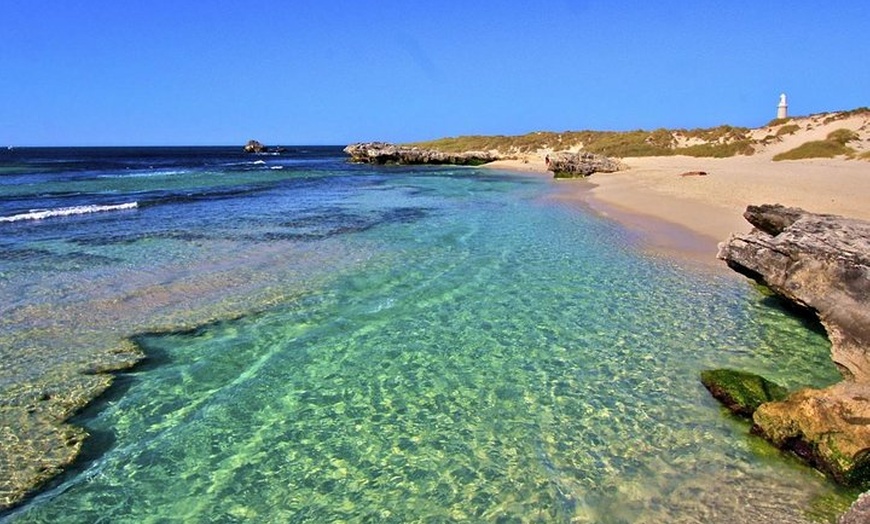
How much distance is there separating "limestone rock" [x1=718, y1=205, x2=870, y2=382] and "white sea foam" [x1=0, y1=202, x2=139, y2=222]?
25.6m

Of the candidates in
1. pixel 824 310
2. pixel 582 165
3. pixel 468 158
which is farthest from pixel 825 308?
pixel 468 158

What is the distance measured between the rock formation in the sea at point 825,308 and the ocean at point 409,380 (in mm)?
250

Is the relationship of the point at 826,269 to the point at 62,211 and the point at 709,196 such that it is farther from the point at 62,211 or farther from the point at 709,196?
the point at 62,211

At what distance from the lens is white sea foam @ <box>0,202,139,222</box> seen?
23.5 meters

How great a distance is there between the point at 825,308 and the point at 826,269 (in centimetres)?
52

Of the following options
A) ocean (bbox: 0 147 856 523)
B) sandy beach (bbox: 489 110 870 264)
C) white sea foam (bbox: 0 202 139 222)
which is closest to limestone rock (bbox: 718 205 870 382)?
ocean (bbox: 0 147 856 523)

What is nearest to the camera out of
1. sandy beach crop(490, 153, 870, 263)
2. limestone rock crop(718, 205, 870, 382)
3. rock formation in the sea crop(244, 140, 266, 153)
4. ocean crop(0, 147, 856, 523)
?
ocean crop(0, 147, 856, 523)

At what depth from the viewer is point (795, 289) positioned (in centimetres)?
774

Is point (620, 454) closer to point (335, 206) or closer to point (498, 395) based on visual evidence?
point (498, 395)

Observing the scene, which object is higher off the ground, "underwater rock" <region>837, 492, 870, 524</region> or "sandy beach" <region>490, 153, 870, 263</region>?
"sandy beach" <region>490, 153, 870, 263</region>

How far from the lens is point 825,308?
7.20 m

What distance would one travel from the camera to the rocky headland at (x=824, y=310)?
201 inches

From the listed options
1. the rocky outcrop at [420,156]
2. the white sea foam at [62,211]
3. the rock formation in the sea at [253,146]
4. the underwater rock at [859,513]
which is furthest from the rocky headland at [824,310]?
the rock formation in the sea at [253,146]

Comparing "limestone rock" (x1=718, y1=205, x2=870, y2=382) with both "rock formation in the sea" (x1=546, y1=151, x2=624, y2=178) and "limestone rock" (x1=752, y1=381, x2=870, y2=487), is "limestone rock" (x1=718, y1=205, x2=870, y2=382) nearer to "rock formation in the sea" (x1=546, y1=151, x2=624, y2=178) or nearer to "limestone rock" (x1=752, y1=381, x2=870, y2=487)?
"limestone rock" (x1=752, y1=381, x2=870, y2=487)
